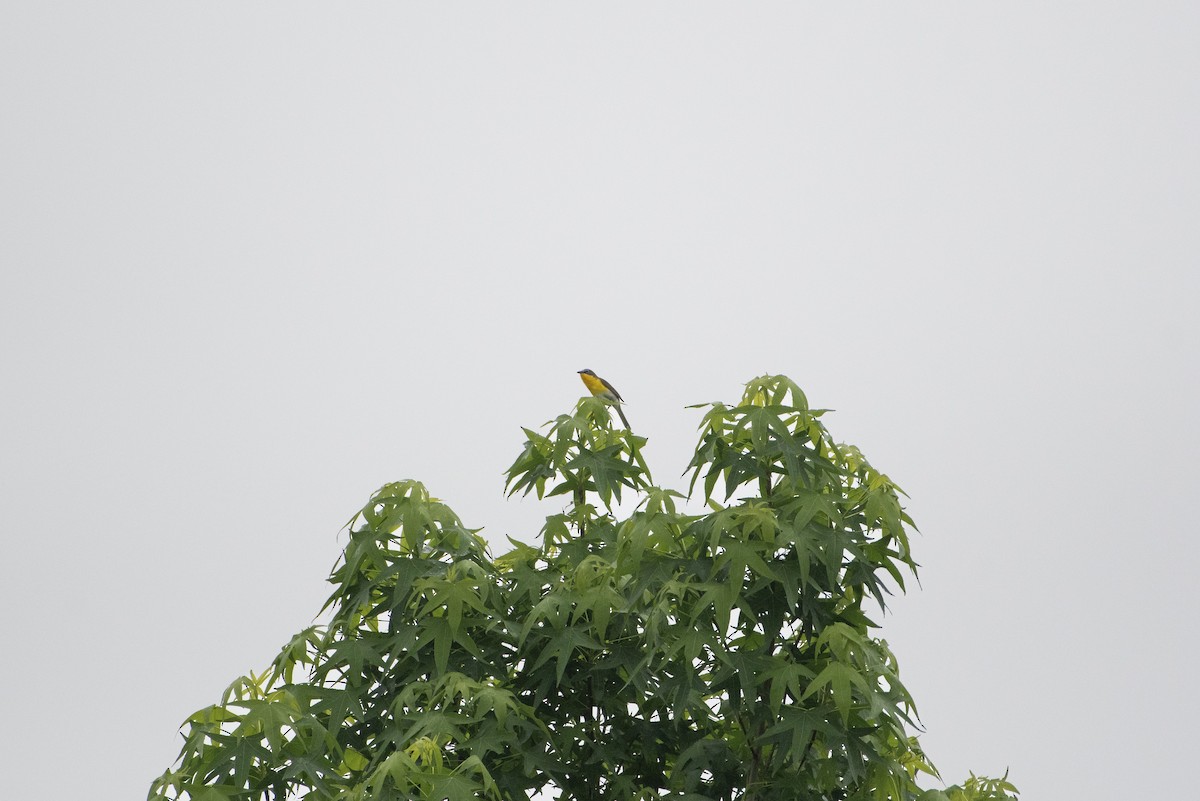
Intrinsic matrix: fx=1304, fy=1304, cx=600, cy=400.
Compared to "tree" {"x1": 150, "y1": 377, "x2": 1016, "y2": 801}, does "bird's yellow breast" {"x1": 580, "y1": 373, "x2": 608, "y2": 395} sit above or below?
above

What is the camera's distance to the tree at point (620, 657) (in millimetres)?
3723

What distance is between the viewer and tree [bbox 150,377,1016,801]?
12.2 ft

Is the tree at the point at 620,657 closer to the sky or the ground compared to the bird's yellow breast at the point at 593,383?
closer to the ground

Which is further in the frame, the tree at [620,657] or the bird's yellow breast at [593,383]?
the bird's yellow breast at [593,383]

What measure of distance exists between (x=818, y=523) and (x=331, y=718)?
1.60 m

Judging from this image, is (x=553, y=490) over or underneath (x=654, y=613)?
over

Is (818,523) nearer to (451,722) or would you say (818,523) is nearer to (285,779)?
(451,722)

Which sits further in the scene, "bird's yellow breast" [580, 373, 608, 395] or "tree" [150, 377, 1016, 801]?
"bird's yellow breast" [580, 373, 608, 395]

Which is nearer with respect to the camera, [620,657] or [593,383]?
[620,657]

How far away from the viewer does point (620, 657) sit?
4039 mm

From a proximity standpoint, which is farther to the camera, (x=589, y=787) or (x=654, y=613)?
(x=589, y=787)

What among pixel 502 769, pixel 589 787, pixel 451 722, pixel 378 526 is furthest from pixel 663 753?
pixel 378 526

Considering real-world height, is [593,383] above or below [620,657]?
above

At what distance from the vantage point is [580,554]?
172 inches
